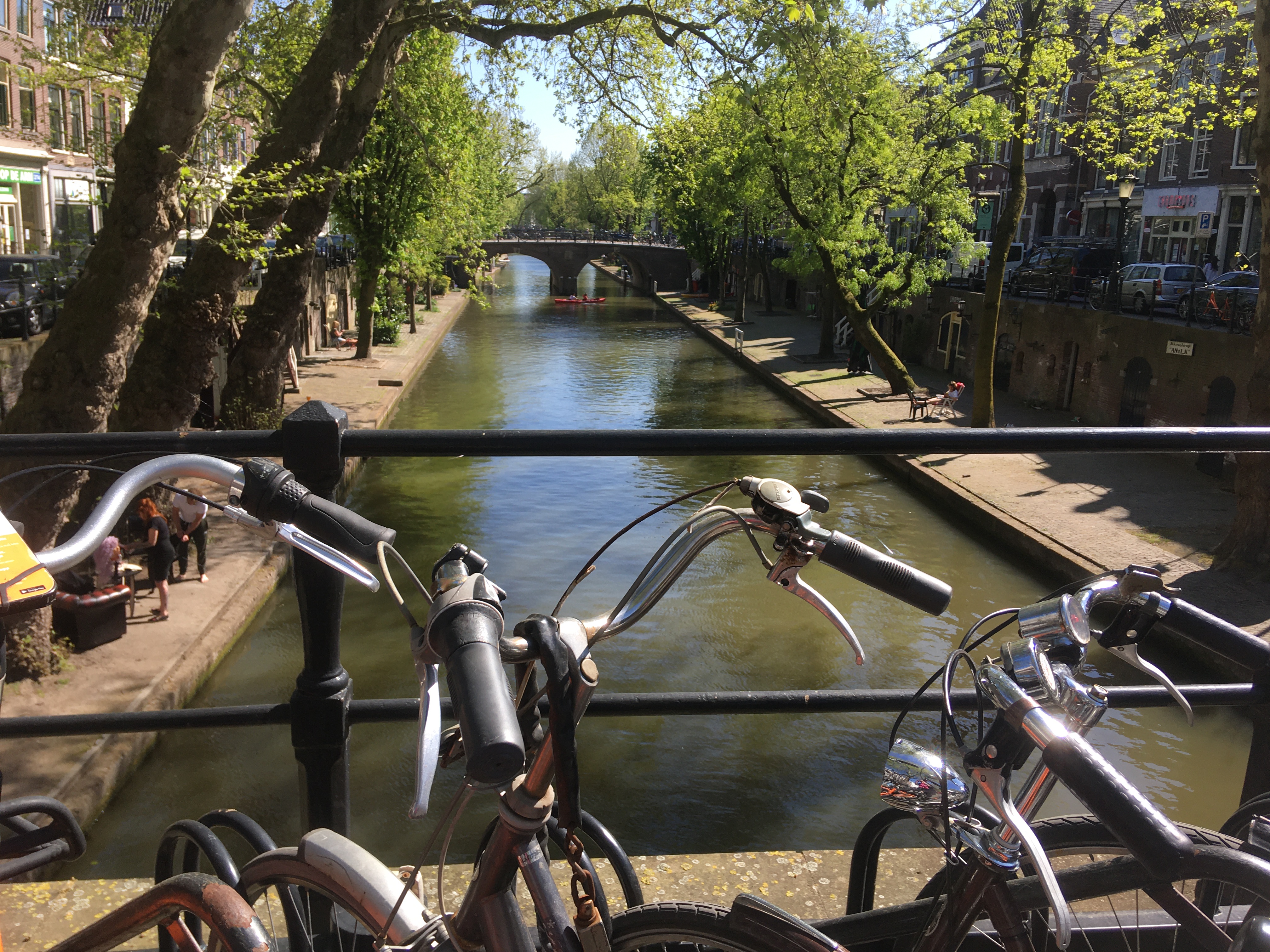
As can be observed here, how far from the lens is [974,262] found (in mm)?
33625

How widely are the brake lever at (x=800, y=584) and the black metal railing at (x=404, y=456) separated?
544mm

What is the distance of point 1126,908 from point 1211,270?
29.8 metres

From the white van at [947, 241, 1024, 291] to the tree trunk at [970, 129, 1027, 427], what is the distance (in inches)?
13.5

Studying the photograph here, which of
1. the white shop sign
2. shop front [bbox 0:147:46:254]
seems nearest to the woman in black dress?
shop front [bbox 0:147:46:254]

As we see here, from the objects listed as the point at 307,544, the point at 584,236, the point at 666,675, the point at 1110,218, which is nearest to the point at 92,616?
the point at 666,675

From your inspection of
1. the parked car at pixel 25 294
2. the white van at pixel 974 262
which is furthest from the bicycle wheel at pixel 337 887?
the white van at pixel 974 262

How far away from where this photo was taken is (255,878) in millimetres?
1587

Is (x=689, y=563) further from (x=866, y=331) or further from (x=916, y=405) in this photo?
(x=866, y=331)

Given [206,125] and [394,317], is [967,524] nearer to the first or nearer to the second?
[206,125]

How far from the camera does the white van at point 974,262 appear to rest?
2480 centimetres

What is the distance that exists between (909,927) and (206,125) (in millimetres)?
14304

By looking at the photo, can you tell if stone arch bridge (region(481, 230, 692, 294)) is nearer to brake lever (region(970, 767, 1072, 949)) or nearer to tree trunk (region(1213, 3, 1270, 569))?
tree trunk (region(1213, 3, 1270, 569))

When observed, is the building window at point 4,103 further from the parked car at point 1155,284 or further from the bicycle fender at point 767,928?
the bicycle fender at point 767,928

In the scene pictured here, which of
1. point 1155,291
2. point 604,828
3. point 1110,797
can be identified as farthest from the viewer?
point 1155,291
